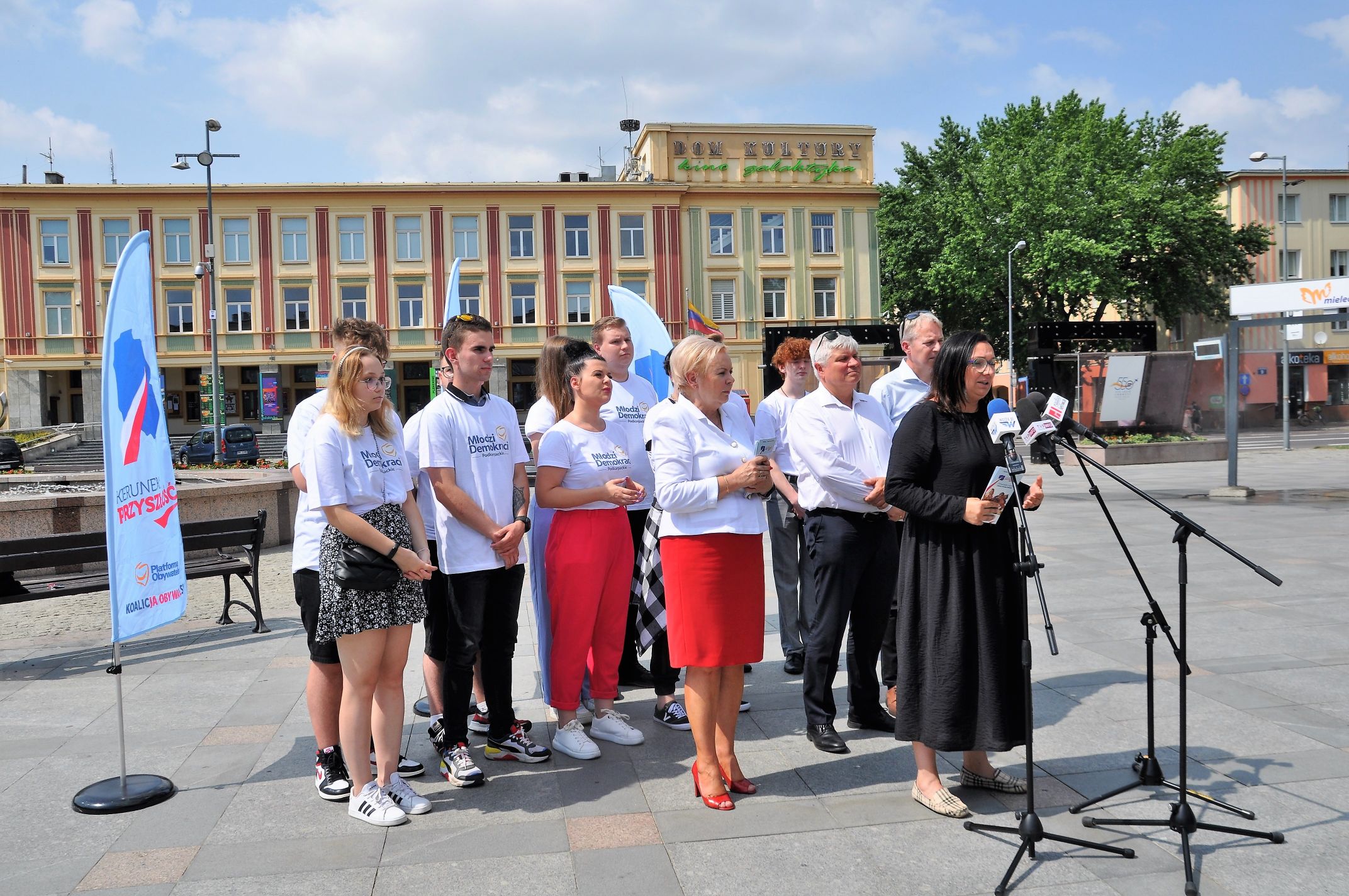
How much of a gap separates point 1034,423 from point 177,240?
49.7m

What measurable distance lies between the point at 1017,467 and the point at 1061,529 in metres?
9.80

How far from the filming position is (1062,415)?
135 inches

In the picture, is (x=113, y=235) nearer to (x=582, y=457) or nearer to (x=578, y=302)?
(x=578, y=302)

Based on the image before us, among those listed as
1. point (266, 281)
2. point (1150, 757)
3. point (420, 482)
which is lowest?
point (1150, 757)

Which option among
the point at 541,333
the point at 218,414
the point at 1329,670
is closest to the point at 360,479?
the point at 1329,670

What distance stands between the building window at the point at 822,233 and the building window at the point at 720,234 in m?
4.01

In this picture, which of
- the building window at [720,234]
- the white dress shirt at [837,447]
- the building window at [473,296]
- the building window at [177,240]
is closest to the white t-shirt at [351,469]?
the white dress shirt at [837,447]

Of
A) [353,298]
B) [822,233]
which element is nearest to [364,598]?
[353,298]

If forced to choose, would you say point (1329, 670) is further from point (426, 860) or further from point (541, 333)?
point (541, 333)

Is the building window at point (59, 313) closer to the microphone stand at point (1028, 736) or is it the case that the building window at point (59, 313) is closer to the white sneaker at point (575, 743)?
the white sneaker at point (575, 743)

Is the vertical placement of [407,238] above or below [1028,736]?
above

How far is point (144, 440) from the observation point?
468 cm

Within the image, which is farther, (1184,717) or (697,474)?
(697,474)

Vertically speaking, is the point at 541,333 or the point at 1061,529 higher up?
the point at 541,333
